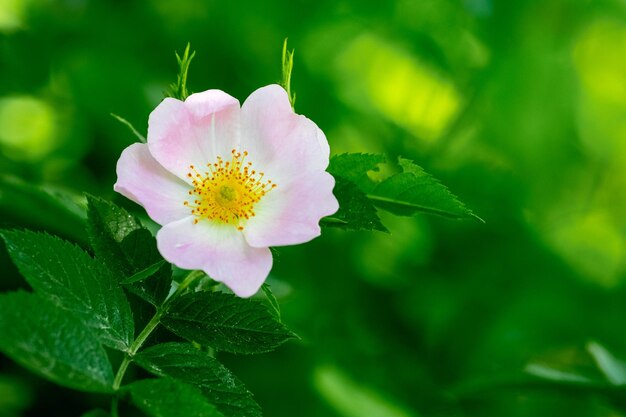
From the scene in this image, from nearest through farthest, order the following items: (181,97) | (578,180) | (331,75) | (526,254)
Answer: (181,97), (526,254), (331,75), (578,180)

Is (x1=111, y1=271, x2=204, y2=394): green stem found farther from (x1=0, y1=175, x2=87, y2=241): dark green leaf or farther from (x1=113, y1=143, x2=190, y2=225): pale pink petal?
(x1=0, y1=175, x2=87, y2=241): dark green leaf

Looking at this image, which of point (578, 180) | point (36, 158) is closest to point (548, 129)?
point (578, 180)

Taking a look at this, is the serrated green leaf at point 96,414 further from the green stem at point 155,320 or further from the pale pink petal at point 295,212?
the pale pink petal at point 295,212

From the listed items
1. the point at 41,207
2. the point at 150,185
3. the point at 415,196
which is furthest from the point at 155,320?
the point at 41,207

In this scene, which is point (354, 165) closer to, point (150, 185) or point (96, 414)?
point (150, 185)

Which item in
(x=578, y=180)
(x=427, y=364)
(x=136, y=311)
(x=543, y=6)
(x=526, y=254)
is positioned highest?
(x=543, y=6)

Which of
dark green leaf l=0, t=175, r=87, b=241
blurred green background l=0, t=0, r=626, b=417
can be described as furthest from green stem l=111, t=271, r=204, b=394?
blurred green background l=0, t=0, r=626, b=417

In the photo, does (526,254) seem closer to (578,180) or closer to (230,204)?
(578,180)
